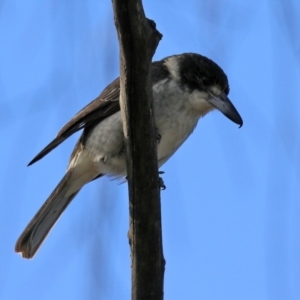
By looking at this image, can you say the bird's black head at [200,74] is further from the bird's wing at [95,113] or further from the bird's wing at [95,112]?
the bird's wing at [95,113]

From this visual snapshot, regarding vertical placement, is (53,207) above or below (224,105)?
below

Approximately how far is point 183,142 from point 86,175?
2.08 feet

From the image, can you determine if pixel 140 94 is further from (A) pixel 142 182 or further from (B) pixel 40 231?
(B) pixel 40 231

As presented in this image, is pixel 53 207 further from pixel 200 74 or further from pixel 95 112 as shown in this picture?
pixel 200 74

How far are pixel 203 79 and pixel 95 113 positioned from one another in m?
0.72

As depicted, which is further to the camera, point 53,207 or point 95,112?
point 53,207

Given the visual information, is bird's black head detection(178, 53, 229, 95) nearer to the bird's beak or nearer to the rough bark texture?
the bird's beak

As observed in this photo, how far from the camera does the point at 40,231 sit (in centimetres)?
474

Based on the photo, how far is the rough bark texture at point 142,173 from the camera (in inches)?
111

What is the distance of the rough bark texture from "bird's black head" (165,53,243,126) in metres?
1.50

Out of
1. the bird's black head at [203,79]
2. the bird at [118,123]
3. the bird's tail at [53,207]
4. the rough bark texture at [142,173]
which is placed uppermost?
the bird's black head at [203,79]

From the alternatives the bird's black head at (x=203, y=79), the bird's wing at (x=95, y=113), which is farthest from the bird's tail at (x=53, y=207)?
the bird's black head at (x=203, y=79)

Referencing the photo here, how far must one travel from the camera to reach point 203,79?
4633mm

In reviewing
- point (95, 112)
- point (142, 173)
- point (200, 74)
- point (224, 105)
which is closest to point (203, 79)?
point (200, 74)
